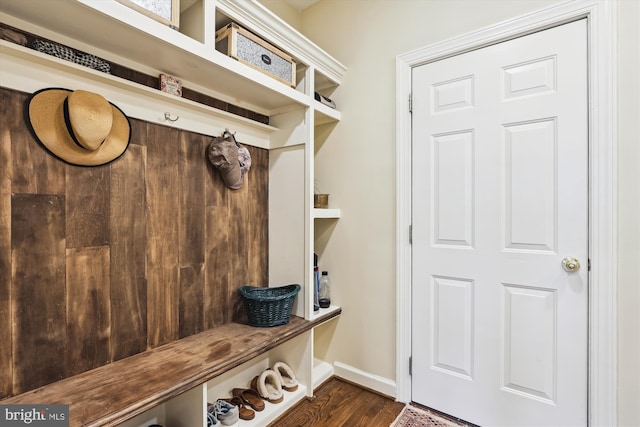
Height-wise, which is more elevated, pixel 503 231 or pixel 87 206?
pixel 87 206

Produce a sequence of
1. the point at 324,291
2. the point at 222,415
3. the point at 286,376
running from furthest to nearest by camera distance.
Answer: the point at 324,291 → the point at 286,376 → the point at 222,415

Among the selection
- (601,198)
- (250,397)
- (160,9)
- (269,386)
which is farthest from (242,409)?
(601,198)

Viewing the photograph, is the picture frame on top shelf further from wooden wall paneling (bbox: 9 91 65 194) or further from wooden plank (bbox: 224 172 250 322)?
wooden plank (bbox: 224 172 250 322)

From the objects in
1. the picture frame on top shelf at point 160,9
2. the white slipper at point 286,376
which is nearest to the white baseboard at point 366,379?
the white slipper at point 286,376

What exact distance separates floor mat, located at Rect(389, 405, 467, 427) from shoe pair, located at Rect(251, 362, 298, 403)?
63 cm

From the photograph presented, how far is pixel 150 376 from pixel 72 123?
1005 mm

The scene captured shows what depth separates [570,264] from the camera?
1398mm

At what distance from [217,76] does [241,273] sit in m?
1.10

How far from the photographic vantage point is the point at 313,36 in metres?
2.31

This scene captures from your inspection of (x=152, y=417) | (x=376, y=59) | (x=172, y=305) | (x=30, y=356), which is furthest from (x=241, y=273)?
(x=376, y=59)

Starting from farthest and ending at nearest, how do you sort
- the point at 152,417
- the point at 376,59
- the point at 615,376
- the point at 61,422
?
the point at 376,59
the point at 152,417
the point at 615,376
the point at 61,422

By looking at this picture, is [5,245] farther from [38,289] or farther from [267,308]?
[267,308]

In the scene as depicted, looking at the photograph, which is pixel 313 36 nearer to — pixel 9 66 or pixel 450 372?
pixel 9 66

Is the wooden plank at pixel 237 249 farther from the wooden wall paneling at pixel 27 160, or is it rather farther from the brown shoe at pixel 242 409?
the wooden wall paneling at pixel 27 160
